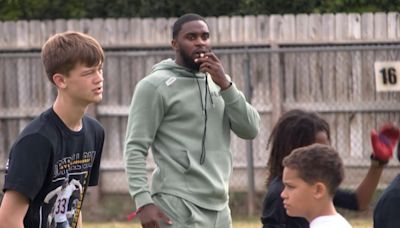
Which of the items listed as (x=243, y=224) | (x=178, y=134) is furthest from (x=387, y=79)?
(x=178, y=134)

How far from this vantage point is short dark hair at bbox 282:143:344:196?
521 centimetres

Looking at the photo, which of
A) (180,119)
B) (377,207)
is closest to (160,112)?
(180,119)

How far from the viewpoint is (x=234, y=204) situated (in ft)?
46.5

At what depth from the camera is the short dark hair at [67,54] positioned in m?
5.62

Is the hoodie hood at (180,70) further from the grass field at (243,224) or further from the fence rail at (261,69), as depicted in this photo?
the fence rail at (261,69)

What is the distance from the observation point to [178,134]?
6.74 meters

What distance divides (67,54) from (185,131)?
1.32 metres

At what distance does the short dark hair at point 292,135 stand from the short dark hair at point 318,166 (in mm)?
815

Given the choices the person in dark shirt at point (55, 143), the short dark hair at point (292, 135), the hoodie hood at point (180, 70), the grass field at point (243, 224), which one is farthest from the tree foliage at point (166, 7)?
the person in dark shirt at point (55, 143)

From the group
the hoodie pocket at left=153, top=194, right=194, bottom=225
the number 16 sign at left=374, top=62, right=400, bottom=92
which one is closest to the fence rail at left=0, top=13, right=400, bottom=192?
the number 16 sign at left=374, top=62, right=400, bottom=92

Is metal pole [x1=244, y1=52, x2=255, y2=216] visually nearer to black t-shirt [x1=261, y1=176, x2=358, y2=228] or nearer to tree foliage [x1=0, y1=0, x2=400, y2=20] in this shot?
tree foliage [x1=0, y1=0, x2=400, y2=20]

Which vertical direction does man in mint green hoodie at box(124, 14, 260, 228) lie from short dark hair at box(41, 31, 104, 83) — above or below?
below

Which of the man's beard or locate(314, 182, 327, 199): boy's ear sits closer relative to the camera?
locate(314, 182, 327, 199): boy's ear

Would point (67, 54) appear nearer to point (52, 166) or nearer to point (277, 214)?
point (52, 166)
